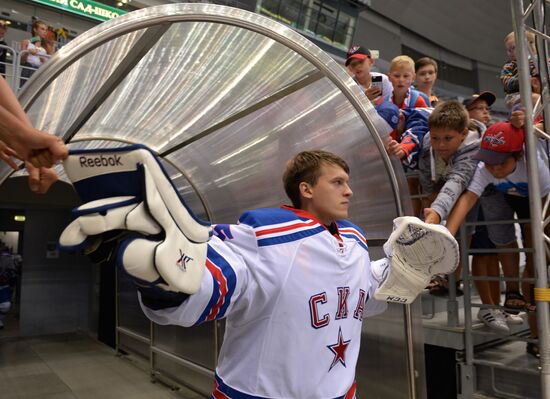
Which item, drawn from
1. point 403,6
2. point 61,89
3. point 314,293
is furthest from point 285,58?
point 403,6

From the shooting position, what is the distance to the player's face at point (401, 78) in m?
3.75

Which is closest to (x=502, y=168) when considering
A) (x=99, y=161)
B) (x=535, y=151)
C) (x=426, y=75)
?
(x=535, y=151)

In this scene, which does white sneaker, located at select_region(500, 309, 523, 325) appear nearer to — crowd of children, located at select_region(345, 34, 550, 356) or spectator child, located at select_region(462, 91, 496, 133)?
crowd of children, located at select_region(345, 34, 550, 356)

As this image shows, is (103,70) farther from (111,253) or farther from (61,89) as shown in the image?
(111,253)

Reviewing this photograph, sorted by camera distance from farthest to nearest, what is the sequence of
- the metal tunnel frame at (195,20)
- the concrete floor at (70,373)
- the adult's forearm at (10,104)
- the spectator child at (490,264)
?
the concrete floor at (70,373) → the spectator child at (490,264) → the metal tunnel frame at (195,20) → the adult's forearm at (10,104)

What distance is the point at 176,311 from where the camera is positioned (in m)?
1.17

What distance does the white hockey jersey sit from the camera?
1.53m

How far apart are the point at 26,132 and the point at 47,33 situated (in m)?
7.35

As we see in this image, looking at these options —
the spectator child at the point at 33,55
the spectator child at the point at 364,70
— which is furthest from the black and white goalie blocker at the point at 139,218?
the spectator child at the point at 33,55

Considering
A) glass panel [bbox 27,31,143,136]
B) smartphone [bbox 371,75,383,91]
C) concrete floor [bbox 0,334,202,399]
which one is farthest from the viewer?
concrete floor [bbox 0,334,202,399]

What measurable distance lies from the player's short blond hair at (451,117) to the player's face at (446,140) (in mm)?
25

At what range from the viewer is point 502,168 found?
2.73 m

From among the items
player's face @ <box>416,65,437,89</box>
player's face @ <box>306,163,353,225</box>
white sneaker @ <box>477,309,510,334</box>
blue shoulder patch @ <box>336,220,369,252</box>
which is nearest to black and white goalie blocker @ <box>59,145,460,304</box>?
player's face @ <box>306,163,353,225</box>

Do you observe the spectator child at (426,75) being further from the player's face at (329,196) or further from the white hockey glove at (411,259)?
the player's face at (329,196)
